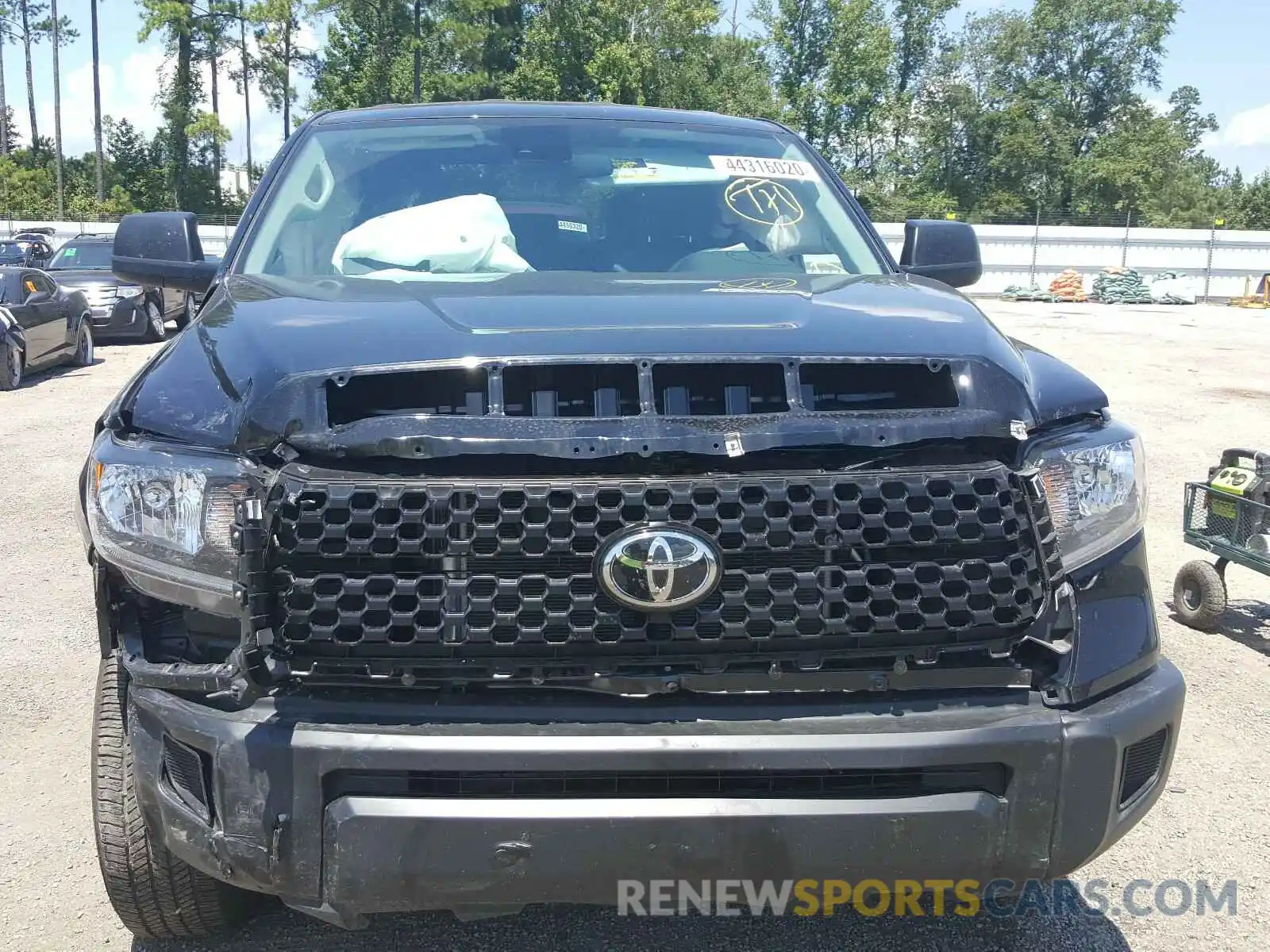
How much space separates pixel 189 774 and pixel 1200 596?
4856mm

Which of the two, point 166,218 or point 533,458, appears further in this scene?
point 166,218

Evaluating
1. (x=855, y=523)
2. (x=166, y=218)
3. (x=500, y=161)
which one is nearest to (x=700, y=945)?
(x=855, y=523)

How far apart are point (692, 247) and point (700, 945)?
1981 mm

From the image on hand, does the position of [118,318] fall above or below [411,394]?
below

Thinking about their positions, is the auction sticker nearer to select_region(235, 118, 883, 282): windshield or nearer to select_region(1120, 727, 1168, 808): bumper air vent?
select_region(235, 118, 883, 282): windshield

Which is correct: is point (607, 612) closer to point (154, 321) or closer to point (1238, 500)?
point (1238, 500)

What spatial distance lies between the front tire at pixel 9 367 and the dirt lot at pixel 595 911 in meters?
5.90

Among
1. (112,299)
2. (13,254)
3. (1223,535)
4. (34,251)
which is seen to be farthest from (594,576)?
(34,251)

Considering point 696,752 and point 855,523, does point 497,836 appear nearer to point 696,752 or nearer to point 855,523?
point 696,752

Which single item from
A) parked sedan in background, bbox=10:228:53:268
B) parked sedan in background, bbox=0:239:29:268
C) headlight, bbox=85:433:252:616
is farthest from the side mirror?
parked sedan in background, bbox=10:228:53:268

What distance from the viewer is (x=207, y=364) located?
7.53 feet

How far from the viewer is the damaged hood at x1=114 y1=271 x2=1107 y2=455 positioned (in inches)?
82.0

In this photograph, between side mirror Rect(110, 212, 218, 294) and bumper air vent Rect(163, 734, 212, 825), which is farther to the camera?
side mirror Rect(110, 212, 218, 294)

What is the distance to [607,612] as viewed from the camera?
6.48 ft
